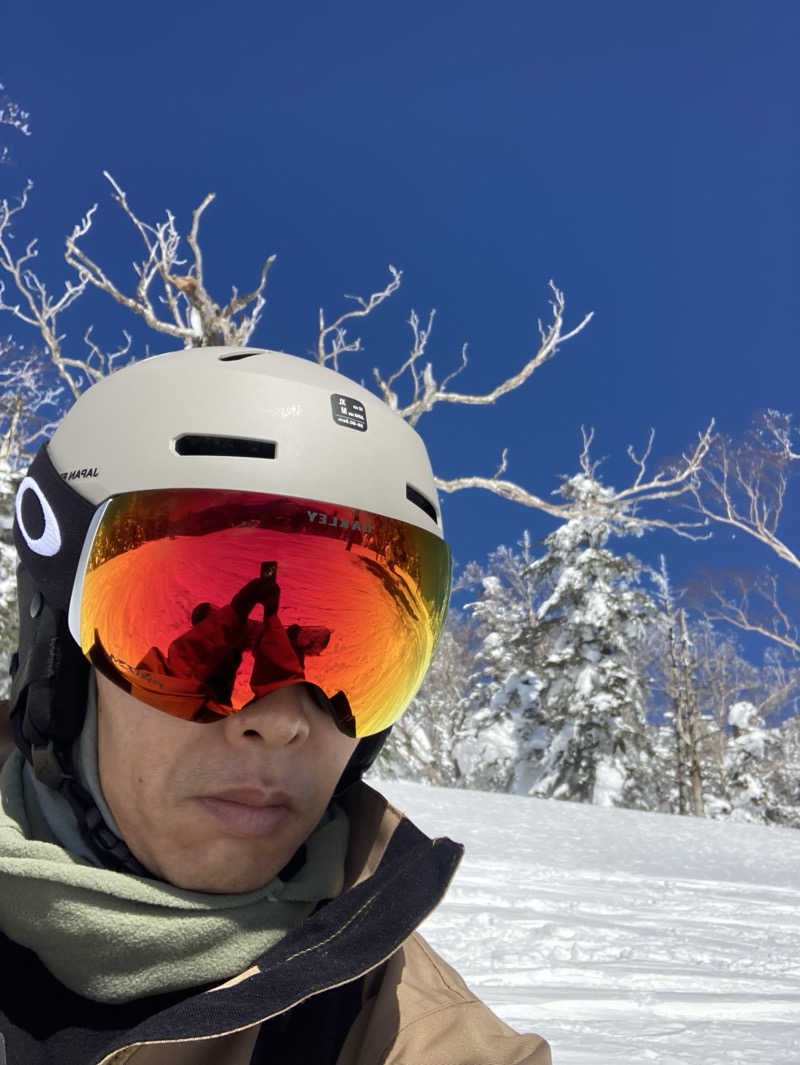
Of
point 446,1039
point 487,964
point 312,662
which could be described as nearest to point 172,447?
point 312,662

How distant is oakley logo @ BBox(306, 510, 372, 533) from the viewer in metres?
1.38

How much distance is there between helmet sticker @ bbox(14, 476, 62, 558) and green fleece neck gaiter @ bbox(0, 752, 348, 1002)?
0.52 m

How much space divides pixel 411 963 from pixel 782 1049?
2.39 m

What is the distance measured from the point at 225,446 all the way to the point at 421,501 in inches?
16.4

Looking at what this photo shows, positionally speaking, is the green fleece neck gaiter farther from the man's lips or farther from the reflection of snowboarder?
the reflection of snowboarder

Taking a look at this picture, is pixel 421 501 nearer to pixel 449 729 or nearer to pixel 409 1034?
pixel 409 1034

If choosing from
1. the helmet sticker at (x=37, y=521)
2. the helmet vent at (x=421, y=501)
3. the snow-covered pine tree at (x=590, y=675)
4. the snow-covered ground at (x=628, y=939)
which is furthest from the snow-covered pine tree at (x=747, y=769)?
the helmet sticker at (x=37, y=521)

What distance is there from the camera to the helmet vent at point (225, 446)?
1.40 metres

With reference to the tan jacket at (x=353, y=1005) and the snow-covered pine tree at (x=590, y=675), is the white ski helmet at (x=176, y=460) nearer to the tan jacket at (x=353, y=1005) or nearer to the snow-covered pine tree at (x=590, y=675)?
the tan jacket at (x=353, y=1005)

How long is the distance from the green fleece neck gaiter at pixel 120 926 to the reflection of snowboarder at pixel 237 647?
0.31 metres

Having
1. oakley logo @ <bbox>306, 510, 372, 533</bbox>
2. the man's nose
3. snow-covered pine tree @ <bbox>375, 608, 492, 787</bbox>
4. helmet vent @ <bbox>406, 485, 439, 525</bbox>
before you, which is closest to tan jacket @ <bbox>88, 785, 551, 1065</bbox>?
the man's nose

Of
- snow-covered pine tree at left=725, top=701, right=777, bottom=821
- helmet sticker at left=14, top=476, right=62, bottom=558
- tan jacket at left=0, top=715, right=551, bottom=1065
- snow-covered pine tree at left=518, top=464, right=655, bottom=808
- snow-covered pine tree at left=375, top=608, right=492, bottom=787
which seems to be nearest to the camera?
tan jacket at left=0, top=715, right=551, bottom=1065

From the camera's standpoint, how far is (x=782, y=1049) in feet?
9.23

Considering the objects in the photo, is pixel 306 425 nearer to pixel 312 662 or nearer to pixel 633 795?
pixel 312 662
